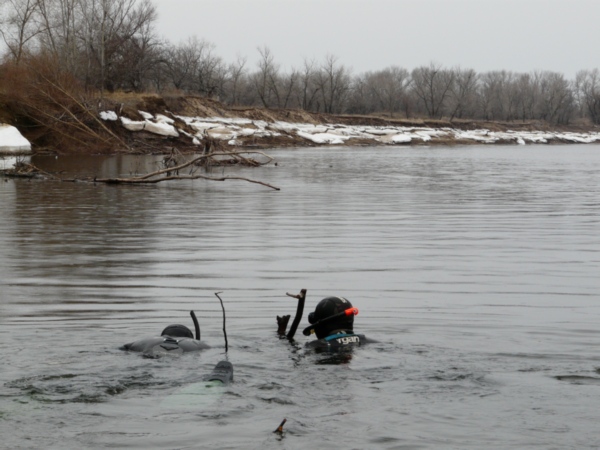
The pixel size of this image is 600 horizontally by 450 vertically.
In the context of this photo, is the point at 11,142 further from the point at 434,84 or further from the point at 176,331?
the point at 434,84

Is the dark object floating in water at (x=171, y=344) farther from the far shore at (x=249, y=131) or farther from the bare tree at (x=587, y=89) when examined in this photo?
the bare tree at (x=587, y=89)

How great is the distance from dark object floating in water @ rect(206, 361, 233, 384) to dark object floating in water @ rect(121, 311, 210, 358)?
640 mm

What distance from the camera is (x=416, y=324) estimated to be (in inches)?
342

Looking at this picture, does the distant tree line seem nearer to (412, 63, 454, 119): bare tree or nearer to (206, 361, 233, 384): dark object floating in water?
(412, 63, 454, 119): bare tree

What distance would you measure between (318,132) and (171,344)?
73518mm

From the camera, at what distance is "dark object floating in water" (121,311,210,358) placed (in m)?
7.05

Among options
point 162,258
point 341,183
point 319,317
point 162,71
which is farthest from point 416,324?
point 162,71

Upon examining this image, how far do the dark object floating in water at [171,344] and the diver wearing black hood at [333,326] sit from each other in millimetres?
1025

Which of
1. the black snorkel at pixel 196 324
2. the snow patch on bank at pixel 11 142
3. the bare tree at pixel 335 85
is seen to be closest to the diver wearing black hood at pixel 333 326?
the black snorkel at pixel 196 324

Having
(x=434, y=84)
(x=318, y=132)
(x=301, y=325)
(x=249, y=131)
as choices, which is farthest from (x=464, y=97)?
(x=301, y=325)

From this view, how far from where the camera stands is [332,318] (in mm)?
7309

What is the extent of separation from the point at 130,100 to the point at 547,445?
192ft

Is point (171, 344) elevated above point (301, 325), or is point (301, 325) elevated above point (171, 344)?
point (171, 344)

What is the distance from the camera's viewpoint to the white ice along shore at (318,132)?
Result: 5569cm
